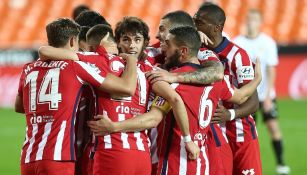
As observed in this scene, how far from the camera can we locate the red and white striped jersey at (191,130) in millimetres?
5312

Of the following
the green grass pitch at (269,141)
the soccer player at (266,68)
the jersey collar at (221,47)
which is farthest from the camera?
the green grass pitch at (269,141)

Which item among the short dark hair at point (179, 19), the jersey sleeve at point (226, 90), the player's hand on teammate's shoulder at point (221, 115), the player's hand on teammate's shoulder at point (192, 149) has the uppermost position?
the short dark hair at point (179, 19)

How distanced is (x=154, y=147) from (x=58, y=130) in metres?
0.99

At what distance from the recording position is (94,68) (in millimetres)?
5285

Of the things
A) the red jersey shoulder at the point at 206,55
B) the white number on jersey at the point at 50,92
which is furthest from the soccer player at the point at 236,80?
the white number on jersey at the point at 50,92

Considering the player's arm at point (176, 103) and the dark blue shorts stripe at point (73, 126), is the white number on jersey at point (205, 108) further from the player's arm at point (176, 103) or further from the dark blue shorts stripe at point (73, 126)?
the dark blue shorts stripe at point (73, 126)

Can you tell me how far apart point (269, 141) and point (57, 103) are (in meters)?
7.81

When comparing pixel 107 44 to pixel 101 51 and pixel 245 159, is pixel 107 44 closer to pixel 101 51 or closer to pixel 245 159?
pixel 101 51

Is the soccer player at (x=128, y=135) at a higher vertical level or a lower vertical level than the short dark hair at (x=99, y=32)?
lower

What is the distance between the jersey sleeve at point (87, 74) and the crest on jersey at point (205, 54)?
94cm

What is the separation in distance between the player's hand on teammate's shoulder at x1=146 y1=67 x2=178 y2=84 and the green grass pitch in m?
4.95

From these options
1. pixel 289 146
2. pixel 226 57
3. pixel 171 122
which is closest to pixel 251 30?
pixel 289 146

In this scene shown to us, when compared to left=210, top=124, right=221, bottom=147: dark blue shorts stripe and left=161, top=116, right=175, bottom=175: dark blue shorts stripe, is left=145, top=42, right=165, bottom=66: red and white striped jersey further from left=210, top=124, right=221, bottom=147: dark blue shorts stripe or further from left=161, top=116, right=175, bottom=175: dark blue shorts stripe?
left=161, top=116, right=175, bottom=175: dark blue shorts stripe

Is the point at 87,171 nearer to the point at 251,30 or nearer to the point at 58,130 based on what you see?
the point at 58,130
